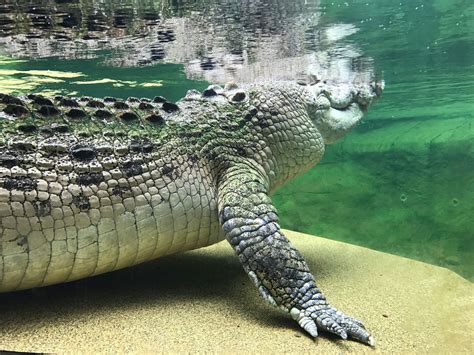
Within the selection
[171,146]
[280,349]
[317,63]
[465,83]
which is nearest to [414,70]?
[465,83]

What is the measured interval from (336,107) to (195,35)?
2.20 m

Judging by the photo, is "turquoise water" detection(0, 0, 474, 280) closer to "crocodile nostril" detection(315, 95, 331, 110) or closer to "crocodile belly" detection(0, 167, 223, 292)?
"crocodile nostril" detection(315, 95, 331, 110)

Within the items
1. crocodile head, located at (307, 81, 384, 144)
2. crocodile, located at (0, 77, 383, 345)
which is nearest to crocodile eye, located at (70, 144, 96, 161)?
crocodile, located at (0, 77, 383, 345)

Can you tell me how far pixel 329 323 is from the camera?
2.93 m

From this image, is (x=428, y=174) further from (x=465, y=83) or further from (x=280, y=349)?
(x=280, y=349)

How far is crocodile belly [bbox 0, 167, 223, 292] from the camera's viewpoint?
2.75m

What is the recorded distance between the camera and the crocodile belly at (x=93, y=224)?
2750 mm

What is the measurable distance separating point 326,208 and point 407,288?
13.4ft

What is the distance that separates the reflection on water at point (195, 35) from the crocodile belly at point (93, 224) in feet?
7.29

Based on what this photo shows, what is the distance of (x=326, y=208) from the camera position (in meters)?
8.03

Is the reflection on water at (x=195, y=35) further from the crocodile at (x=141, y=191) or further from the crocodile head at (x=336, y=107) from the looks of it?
the crocodile at (x=141, y=191)

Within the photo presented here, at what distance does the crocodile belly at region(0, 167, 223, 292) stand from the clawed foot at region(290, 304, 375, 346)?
108 centimetres

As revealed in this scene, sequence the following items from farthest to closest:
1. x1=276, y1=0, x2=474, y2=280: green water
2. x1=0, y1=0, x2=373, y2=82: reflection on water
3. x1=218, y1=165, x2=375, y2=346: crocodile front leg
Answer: x1=276, y1=0, x2=474, y2=280: green water < x1=0, y1=0, x2=373, y2=82: reflection on water < x1=218, y1=165, x2=375, y2=346: crocodile front leg

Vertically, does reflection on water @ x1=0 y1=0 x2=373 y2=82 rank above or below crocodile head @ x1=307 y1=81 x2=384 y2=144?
above
